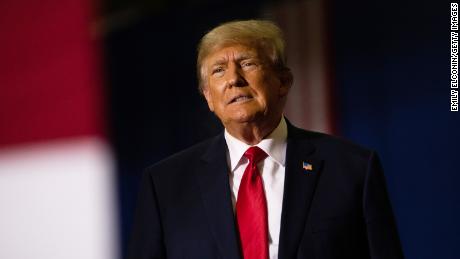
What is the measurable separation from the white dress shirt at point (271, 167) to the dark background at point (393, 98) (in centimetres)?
141

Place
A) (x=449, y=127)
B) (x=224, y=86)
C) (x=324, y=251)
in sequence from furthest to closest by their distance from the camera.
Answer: (x=449, y=127), (x=224, y=86), (x=324, y=251)

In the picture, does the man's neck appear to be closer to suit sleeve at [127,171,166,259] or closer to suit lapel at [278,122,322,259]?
suit lapel at [278,122,322,259]

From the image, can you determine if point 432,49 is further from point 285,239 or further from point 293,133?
point 285,239

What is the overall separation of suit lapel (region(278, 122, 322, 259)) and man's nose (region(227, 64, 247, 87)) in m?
0.16

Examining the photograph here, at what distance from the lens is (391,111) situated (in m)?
2.68

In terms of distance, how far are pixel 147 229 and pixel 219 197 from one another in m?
0.16

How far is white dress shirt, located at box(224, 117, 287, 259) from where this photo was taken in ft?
3.75

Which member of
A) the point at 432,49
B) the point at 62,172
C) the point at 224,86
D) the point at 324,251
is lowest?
the point at 324,251

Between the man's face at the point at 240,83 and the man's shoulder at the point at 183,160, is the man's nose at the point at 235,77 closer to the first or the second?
the man's face at the point at 240,83

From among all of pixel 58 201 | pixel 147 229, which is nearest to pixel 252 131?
pixel 147 229

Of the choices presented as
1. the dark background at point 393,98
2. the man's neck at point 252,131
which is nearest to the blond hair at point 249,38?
the man's neck at point 252,131

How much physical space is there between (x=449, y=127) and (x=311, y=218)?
1.52 metres

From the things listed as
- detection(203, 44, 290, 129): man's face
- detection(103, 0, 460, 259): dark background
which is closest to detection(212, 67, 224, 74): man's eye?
detection(203, 44, 290, 129): man's face

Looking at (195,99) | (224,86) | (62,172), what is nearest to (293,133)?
(224,86)
